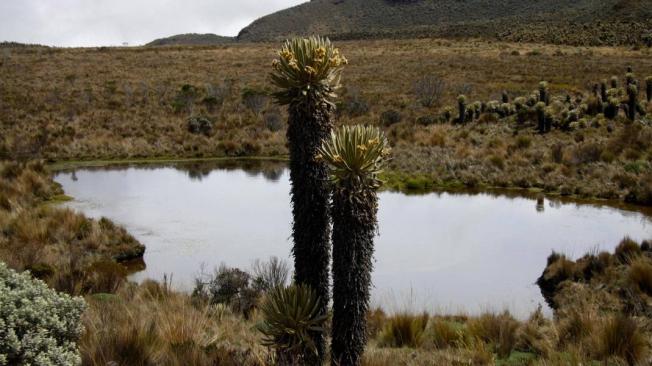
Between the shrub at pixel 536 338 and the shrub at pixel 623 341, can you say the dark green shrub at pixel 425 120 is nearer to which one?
the shrub at pixel 536 338

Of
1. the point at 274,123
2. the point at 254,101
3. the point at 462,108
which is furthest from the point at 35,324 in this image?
the point at 254,101

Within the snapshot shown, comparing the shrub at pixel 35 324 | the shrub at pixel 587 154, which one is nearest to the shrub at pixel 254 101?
the shrub at pixel 587 154

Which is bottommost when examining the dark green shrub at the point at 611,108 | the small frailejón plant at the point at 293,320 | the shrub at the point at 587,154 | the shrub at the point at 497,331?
the shrub at the point at 497,331

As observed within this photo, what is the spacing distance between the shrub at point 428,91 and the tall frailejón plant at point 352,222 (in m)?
28.8

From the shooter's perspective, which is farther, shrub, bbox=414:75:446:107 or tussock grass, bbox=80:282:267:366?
shrub, bbox=414:75:446:107

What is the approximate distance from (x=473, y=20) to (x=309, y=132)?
10255 cm

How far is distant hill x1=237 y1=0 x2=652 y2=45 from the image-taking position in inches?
2704

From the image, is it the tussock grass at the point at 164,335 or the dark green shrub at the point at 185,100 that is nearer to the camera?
the tussock grass at the point at 164,335

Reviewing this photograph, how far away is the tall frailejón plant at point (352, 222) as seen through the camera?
17.6ft

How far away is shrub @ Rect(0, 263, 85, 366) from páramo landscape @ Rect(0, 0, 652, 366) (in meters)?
0.02

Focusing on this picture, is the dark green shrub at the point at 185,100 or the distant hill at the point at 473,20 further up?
the distant hill at the point at 473,20

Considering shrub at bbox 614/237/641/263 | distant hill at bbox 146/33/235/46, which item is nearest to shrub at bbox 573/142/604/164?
shrub at bbox 614/237/641/263

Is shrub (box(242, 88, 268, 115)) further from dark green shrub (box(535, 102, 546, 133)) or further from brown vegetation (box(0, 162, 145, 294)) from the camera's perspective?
brown vegetation (box(0, 162, 145, 294))

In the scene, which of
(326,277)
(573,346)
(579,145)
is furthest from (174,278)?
(579,145)
